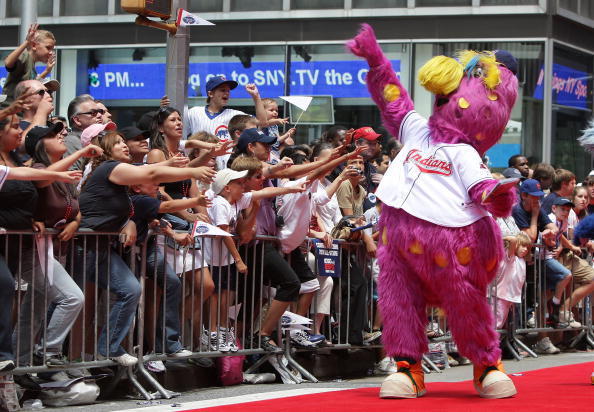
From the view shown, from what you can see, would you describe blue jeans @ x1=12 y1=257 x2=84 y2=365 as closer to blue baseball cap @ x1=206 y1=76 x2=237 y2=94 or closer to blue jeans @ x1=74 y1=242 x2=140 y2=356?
blue jeans @ x1=74 y1=242 x2=140 y2=356

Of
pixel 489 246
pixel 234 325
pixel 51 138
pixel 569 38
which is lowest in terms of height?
pixel 234 325

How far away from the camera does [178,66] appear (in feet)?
35.7

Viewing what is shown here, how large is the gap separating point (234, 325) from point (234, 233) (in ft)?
2.36

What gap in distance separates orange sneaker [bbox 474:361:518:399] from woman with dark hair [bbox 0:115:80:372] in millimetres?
2732

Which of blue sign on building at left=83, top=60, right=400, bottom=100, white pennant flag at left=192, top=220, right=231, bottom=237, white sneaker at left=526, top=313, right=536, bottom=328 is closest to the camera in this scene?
white pennant flag at left=192, top=220, right=231, bottom=237

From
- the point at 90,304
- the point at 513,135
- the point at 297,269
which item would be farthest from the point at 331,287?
the point at 513,135

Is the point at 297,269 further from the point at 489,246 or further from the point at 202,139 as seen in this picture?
the point at 489,246

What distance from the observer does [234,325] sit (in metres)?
9.34

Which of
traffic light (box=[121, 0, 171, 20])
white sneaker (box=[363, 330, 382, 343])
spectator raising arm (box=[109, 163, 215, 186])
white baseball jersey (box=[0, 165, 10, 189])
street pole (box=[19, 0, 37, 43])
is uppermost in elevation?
street pole (box=[19, 0, 37, 43])

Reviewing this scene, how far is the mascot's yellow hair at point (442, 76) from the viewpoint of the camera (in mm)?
7570

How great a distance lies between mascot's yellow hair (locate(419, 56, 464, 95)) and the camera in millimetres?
7570

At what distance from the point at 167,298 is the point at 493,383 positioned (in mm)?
2564

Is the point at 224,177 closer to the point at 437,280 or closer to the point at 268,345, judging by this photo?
the point at 268,345

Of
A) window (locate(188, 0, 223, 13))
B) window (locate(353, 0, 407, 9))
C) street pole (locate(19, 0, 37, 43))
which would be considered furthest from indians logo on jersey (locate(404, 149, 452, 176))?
window (locate(188, 0, 223, 13))
